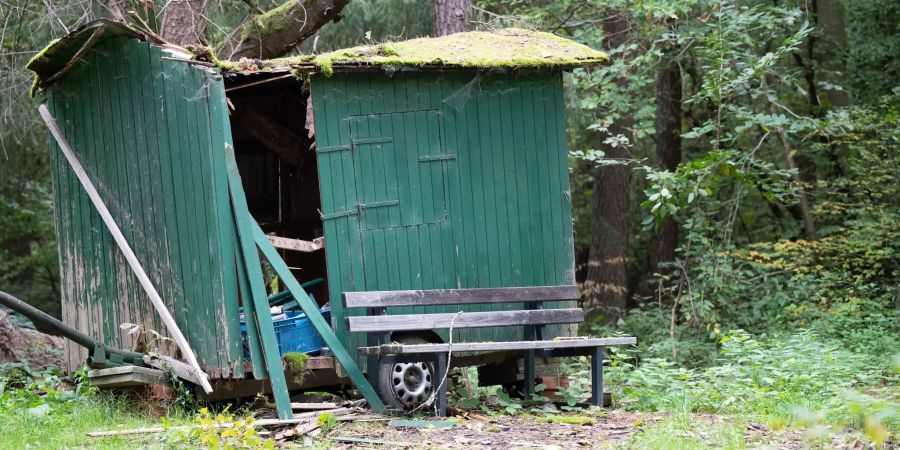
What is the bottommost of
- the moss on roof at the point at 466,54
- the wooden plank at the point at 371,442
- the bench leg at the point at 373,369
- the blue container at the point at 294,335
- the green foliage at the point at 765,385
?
the green foliage at the point at 765,385

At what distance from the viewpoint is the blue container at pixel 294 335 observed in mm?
8023

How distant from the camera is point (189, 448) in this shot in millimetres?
5988

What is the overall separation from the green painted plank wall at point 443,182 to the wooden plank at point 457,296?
221mm

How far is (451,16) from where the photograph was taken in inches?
466

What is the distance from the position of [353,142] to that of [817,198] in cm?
1081

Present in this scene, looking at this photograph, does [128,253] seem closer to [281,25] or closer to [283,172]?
[283,172]

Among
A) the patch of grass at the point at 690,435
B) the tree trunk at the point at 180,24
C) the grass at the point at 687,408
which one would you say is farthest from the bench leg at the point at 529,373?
the tree trunk at the point at 180,24

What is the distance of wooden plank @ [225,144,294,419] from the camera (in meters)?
7.41

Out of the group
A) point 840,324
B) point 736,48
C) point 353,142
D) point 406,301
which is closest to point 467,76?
point 353,142

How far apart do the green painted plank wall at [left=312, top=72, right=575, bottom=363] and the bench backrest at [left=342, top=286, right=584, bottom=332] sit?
23 cm

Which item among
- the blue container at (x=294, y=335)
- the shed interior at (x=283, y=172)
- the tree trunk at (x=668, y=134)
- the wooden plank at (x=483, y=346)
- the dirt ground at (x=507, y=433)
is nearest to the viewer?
the dirt ground at (x=507, y=433)

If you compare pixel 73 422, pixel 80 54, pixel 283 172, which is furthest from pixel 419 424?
pixel 283 172

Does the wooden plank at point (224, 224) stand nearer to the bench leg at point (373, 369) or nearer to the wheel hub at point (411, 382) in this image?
the bench leg at point (373, 369)

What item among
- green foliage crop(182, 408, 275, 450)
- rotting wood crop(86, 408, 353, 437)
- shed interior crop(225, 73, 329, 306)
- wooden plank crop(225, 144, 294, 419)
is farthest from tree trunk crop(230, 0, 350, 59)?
green foliage crop(182, 408, 275, 450)
